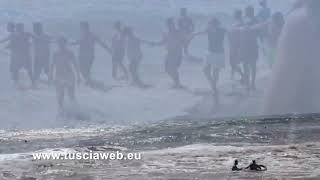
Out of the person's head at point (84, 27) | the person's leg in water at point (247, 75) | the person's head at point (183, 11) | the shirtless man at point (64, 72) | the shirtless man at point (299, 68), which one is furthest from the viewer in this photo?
the person's head at point (183, 11)

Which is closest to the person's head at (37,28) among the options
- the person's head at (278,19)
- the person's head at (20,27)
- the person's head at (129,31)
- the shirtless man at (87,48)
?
the person's head at (20,27)

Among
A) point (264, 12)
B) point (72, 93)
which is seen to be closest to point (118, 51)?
point (72, 93)

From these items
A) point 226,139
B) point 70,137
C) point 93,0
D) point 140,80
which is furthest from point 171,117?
point 226,139

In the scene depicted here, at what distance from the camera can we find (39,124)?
504 inches

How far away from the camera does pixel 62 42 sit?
13.8 metres

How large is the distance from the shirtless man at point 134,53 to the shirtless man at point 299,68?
2.63 metres

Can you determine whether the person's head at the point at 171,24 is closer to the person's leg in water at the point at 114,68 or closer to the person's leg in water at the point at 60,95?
the person's leg in water at the point at 114,68

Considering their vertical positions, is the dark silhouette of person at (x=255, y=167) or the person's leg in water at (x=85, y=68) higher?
the person's leg in water at (x=85, y=68)

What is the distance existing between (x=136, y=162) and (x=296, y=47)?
22.5 ft

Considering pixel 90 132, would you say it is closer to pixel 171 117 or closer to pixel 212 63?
pixel 171 117

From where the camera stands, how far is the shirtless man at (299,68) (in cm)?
1276

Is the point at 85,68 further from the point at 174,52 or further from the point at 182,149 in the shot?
the point at 182,149

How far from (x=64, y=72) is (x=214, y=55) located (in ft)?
9.96

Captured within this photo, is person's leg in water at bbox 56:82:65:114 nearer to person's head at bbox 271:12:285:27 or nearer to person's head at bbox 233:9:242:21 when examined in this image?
person's head at bbox 233:9:242:21
